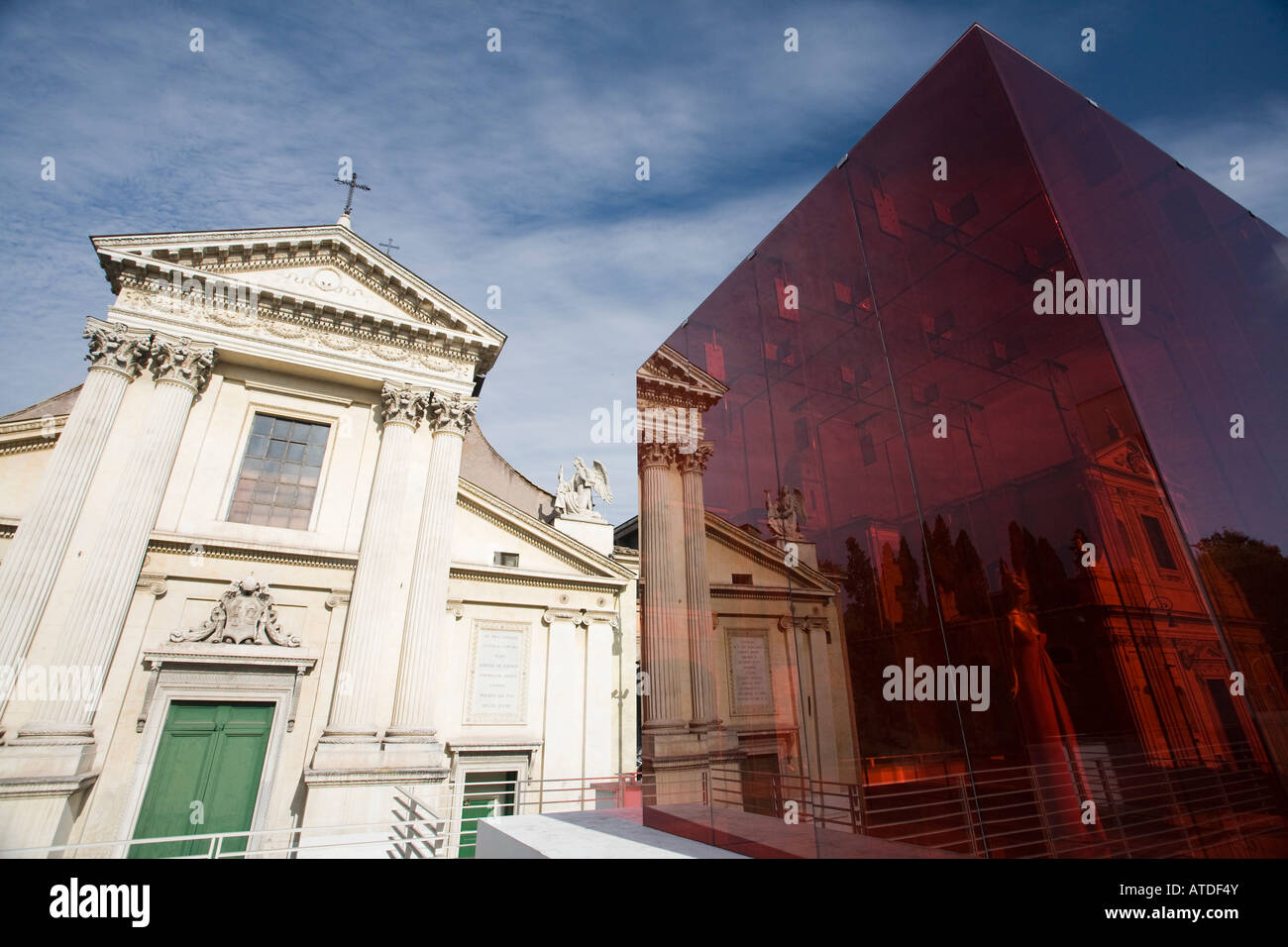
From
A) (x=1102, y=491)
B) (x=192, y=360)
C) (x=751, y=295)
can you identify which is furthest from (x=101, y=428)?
(x=1102, y=491)

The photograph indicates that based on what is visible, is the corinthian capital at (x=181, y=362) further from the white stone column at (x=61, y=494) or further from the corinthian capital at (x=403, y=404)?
the corinthian capital at (x=403, y=404)

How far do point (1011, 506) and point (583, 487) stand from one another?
16582mm

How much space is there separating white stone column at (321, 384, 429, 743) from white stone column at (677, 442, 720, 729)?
337 inches

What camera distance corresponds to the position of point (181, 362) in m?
14.1

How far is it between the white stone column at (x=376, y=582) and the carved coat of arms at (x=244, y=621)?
1479mm

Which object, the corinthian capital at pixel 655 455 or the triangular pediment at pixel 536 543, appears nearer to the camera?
the corinthian capital at pixel 655 455

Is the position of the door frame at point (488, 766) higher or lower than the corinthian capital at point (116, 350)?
lower

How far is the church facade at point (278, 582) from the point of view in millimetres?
11508

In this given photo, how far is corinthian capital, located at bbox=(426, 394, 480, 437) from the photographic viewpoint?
16.3 m

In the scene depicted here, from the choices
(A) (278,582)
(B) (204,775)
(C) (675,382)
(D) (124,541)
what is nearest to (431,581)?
(A) (278,582)

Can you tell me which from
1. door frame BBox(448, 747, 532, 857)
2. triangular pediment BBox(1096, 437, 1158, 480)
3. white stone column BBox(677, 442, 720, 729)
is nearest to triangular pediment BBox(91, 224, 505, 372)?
door frame BBox(448, 747, 532, 857)

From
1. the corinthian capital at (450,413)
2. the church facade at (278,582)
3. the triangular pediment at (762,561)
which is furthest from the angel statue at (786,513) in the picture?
the corinthian capital at (450,413)

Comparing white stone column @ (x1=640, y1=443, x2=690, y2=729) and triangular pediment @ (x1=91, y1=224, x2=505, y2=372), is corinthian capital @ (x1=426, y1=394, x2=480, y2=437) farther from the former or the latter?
white stone column @ (x1=640, y1=443, x2=690, y2=729)
